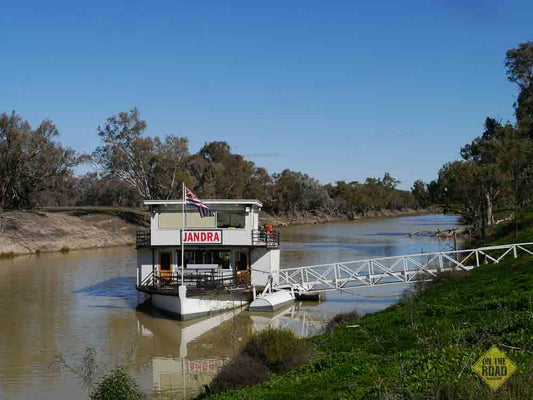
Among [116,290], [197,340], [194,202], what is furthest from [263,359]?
[116,290]

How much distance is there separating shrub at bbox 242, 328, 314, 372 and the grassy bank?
1.81ft

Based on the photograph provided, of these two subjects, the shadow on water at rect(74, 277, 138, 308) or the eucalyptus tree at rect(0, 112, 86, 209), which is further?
the eucalyptus tree at rect(0, 112, 86, 209)

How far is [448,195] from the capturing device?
6912 cm

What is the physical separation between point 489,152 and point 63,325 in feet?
180

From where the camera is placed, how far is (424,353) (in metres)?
11.8

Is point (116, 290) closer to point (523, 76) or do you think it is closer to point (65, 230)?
point (65, 230)

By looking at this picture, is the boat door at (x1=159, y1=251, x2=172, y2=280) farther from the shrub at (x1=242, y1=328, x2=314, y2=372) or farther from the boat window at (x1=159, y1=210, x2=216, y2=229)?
the shrub at (x1=242, y1=328, x2=314, y2=372)

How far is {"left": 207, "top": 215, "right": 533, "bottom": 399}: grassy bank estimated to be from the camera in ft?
30.4

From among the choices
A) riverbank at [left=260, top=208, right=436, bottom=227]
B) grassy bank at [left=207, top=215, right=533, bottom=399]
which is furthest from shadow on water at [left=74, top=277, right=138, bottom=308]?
riverbank at [left=260, top=208, right=436, bottom=227]

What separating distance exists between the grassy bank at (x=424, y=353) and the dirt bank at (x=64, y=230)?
47.4m

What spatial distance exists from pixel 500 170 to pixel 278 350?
47.0 metres

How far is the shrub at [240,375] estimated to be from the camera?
43.2 feet

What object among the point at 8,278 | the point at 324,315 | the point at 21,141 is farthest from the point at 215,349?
the point at 21,141

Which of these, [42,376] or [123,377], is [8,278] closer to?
[42,376]
